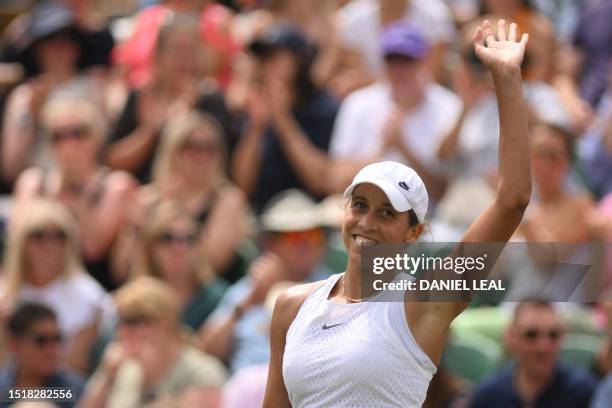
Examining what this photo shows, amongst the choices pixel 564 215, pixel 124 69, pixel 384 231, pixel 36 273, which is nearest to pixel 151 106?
pixel 124 69

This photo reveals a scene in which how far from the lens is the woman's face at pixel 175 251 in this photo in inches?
303

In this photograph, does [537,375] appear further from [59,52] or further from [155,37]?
[59,52]

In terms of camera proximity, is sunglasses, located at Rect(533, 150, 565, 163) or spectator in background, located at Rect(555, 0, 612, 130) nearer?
sunglasses, located at Rect(533, 150, 565, 163)

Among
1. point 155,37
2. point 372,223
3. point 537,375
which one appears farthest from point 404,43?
point 372,223

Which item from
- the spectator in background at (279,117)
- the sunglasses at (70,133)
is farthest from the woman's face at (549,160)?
the sunglasses at (70,133)

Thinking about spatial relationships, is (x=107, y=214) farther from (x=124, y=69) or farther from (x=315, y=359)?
(x=315, y=359)

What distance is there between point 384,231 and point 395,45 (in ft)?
15.6

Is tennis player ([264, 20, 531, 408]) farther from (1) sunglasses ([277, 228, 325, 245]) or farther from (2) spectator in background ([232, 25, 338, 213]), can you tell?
(2) spectator in background ([232, 25, 338, 213])

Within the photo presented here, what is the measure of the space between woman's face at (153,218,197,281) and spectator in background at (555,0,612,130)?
2.58m

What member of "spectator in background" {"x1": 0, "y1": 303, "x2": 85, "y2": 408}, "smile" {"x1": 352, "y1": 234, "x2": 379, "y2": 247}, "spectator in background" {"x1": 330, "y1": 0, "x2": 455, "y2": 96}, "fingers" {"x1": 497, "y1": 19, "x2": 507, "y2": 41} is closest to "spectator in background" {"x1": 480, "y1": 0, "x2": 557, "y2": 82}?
"spectator in background" {"x1": 330, "y1": 0, "x2": 455, "y2": 96}

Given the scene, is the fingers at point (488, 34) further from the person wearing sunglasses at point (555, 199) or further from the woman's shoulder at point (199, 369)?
the person wearing sunglasses at point (555, 199)

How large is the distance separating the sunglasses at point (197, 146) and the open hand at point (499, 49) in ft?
13.9

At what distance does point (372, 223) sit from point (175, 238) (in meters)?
3.95

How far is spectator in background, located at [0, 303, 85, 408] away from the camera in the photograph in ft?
22.9
